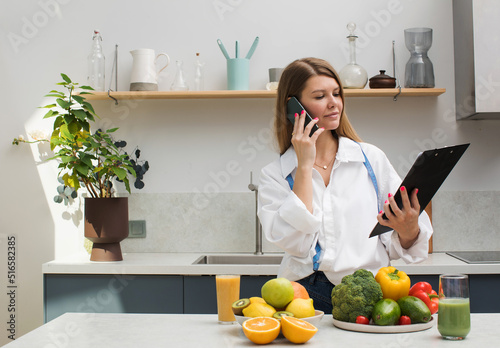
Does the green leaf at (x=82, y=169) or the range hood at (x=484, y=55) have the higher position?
the range hood at (x=484, y=55)

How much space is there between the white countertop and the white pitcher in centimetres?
Answer: 94

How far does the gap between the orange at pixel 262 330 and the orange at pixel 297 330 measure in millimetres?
20

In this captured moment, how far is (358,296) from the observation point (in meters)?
1.26

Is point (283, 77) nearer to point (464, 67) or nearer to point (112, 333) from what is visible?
point (112, 333)

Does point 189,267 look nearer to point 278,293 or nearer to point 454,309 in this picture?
point 278,293

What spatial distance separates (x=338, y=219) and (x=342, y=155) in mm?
213

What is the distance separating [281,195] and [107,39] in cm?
189

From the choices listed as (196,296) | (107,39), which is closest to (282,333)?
(196,296)

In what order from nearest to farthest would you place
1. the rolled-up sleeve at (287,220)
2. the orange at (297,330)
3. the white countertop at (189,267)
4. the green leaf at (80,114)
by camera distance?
the orange at (297,330) < the rolled-up sleeve at (287,220) < the white countertop at (189,267) < the green leaf at (80,114)

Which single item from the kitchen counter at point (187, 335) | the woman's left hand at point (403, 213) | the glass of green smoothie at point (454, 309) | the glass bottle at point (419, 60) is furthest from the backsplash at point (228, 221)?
the glass of green smoothie at point (454, 309)

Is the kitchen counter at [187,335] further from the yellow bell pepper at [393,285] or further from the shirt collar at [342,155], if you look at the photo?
the shirt collar at [342,155]

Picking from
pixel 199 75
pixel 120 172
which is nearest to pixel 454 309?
pixel 120 172

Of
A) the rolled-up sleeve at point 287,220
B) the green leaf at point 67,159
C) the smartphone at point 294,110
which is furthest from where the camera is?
the green leaf at point 67,159

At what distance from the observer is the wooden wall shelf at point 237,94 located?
9.48 feet
